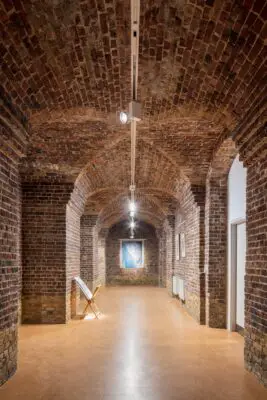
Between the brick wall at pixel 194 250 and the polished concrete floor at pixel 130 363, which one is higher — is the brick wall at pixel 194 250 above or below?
above

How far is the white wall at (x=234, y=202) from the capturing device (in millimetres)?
8062

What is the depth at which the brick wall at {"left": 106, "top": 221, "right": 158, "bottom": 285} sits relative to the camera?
24906 mm

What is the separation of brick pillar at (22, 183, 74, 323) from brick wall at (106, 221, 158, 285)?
15074mm

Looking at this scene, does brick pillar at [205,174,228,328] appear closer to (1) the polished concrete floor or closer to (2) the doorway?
(2) the doorway

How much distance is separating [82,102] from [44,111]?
608 millimetres

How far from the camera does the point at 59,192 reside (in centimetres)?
973

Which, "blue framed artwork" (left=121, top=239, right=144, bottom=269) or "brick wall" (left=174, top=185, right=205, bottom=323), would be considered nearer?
"brick wall" (left=174, top=185, right=205, bottom=323)

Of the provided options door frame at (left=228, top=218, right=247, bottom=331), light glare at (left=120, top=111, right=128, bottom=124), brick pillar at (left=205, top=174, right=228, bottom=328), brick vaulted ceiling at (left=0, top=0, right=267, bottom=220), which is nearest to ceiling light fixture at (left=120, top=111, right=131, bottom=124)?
light glare at (left=120, top=111, right=128, bottom=124)

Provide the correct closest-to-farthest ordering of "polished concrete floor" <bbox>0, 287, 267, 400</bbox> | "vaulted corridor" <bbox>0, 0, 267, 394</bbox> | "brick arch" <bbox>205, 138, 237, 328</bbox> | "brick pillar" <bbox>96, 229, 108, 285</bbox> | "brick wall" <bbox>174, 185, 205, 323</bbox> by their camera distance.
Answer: "vaulted corridor" <bbox>0, 0, 267, 394</bbox> < "polished concrete floor" <bbox>0, 287, 267, 400</bbox> < "brick arch" <bbox>205, 138, 237, 328</bbox> < "brick wall" <bbox>174, 185, 205, 323</bbox> < "brick pillar" <bbox>96, 229, 108, 285</bbox>

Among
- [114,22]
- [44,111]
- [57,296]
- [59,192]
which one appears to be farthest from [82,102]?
[57,296]

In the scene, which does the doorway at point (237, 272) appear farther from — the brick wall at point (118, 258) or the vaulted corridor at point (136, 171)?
the brick wall at point (118, 258)

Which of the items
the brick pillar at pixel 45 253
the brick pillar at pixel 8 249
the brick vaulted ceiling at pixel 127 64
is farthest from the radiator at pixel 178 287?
the brick pillar at pixel 8 249

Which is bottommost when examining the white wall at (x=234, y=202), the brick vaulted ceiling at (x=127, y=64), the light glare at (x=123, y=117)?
the white wall at (x=234, y=202)

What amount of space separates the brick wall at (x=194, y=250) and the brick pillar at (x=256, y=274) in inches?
155
